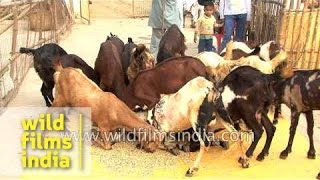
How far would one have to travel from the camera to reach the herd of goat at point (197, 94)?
4.98m

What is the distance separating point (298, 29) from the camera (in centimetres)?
861

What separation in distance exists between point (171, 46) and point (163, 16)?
1852 mm

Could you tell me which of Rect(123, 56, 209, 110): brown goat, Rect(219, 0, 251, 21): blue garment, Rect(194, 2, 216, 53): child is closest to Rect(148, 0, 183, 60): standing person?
Rect(194, 2, 216, 53): child

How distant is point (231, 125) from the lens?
5.10 metres

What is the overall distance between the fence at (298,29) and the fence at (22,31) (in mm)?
4964

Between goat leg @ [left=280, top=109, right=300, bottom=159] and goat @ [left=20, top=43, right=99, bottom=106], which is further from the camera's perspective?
goat @ [left=20, top=43, right=99, bottom=106]

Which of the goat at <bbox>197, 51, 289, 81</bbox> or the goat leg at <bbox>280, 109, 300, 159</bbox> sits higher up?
the goat at <bbox>197, 51, 289, 81</bbox>

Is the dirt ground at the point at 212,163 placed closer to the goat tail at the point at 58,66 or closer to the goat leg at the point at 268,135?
the goat leg at the point at 268,135

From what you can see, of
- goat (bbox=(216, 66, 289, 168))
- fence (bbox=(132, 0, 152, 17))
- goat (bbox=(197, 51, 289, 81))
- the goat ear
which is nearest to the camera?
goat (bbox=(216, 66, 289, 168))

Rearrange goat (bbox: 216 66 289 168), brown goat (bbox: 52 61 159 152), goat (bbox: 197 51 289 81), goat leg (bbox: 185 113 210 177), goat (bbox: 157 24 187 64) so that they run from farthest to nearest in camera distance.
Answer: goat (bbox: 157 24 187 64) → goat (bbox: 197 51 289 81) → brown goat (bbox: 52 61 159 152) → goat (bbox: 216 66 289 168) → goat leg (bbox: 185 113 210 177)

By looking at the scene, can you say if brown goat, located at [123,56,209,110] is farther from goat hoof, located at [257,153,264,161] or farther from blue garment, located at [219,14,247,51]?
blue garment, located at [219,14,247,51]

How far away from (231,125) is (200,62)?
1.20m

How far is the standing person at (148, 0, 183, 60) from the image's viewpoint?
8.78m

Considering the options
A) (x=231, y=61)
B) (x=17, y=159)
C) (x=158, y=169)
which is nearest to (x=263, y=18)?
(x=231, y=61)
